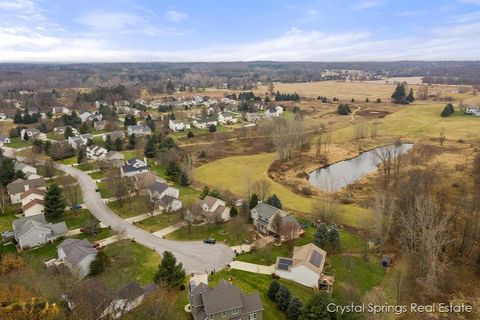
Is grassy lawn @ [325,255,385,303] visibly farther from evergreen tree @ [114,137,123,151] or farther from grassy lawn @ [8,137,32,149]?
grassy lawn @ [8,137,32,149]

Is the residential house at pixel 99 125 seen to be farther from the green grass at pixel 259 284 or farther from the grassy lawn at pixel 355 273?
the grassy lawn at pixel 355 273

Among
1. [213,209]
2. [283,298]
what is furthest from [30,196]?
[283,298]

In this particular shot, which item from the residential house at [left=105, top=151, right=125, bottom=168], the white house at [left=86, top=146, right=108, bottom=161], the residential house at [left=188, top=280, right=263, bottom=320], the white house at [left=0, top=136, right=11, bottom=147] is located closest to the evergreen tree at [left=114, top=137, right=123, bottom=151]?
the white house at [left=86, top=146, right=108, bottom=161]

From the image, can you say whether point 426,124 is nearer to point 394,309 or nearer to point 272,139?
point 272,139

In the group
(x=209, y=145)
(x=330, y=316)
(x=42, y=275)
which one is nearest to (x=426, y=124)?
(x=209, y=145)

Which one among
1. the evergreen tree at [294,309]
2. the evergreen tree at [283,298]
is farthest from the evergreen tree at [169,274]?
the evergreen tree at [294,309]
